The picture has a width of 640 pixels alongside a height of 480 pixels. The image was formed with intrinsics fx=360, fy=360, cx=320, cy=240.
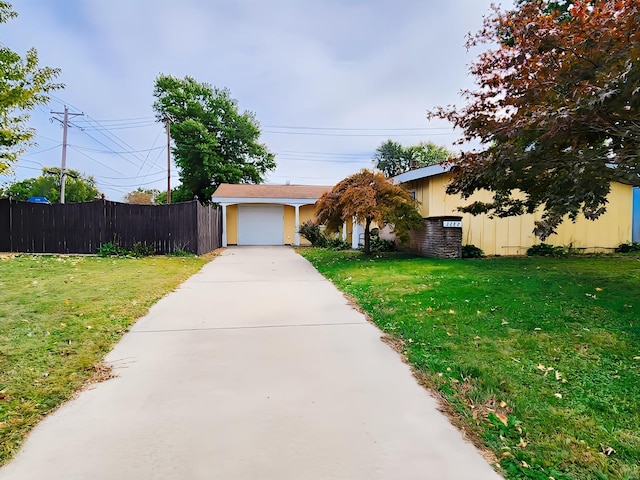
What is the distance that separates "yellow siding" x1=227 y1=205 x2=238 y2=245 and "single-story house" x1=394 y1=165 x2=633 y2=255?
10481mm

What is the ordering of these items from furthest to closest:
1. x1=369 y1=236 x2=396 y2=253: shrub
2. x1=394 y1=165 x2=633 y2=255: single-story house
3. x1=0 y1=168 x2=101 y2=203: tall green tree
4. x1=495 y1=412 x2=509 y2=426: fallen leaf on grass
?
x1=0 y1=168 x2=101 y2=203: tall green tree, x1=369 y1=236 x2=396 y2=253: shrub, x1=394 y1=165 x2=633 y2=255: single-story house, x1=495 y1=412 x2=509 y2=426: fallen leaf on grass

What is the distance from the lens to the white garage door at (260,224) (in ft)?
64.2

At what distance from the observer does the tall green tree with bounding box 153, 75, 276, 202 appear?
27812mm

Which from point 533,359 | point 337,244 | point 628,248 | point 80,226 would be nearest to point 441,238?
point 337,244

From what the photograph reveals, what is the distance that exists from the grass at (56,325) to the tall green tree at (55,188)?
124 feet

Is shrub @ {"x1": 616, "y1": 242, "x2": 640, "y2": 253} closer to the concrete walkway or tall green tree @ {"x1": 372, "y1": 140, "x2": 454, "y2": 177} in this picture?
the concrete walkway

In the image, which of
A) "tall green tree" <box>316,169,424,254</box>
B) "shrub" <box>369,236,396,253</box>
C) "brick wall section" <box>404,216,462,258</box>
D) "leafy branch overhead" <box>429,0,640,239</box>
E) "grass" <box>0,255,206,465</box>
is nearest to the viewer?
"grass" <box>0,255,206,465</box>

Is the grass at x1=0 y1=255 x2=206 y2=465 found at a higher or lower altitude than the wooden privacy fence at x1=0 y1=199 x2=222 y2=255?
lower

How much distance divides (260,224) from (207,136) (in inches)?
478

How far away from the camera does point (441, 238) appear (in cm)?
1062

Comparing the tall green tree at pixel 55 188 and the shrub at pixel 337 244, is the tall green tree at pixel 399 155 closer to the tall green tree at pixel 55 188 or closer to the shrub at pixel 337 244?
the shrub at pixel 337 244

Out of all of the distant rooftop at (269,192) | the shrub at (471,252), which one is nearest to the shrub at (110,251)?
the distant rooftop at (269,192)

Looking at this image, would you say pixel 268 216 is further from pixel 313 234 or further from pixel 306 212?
pixel 313 234

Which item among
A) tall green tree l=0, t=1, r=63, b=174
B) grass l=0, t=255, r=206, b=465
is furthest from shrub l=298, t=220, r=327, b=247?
tall green tree l=0, t=1, r=63, b=174
